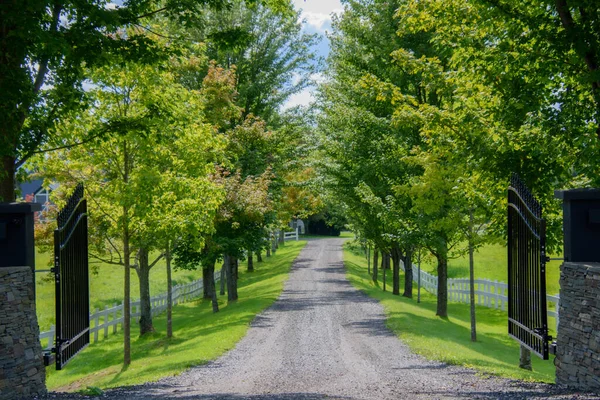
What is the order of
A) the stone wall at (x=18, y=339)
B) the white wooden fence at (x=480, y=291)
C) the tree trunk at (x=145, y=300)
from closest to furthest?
the stone wall at (x=18, y=339)
the tree trunk at (x=145, y=300)
the white wooden fence at (x=480, y=291)

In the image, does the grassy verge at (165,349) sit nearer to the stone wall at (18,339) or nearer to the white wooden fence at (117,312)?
the white wooden fence at (117,312)

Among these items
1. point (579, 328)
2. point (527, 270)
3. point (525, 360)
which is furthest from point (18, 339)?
point (525, 360)

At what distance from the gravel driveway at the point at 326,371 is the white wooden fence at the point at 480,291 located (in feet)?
27.4

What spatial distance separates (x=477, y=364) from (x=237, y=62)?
72.7ft

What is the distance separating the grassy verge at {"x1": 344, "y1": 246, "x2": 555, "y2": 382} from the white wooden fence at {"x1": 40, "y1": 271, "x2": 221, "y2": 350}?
9.41m

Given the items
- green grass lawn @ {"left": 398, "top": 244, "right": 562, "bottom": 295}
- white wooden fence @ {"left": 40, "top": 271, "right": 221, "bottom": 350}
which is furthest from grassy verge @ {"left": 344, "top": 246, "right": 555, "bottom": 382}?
green grass lawn @ {"left": 398, "top": 244, "right": 562, "bottom": 295}

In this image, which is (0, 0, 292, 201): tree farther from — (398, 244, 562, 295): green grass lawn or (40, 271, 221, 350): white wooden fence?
(398, 244, 562, 295): green grass lawn

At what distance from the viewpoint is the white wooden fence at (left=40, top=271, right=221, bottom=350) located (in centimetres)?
2206

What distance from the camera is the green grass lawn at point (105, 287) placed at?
2673 centimetres

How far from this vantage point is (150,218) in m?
16.4

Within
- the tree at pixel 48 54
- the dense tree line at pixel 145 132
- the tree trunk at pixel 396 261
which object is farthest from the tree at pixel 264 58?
the tree at pixel 48 54

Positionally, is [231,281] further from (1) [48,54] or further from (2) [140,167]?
(1) [48,54]

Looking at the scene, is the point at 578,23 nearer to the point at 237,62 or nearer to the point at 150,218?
the point at 150,218

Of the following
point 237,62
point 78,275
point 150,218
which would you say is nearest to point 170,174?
point 150,218
